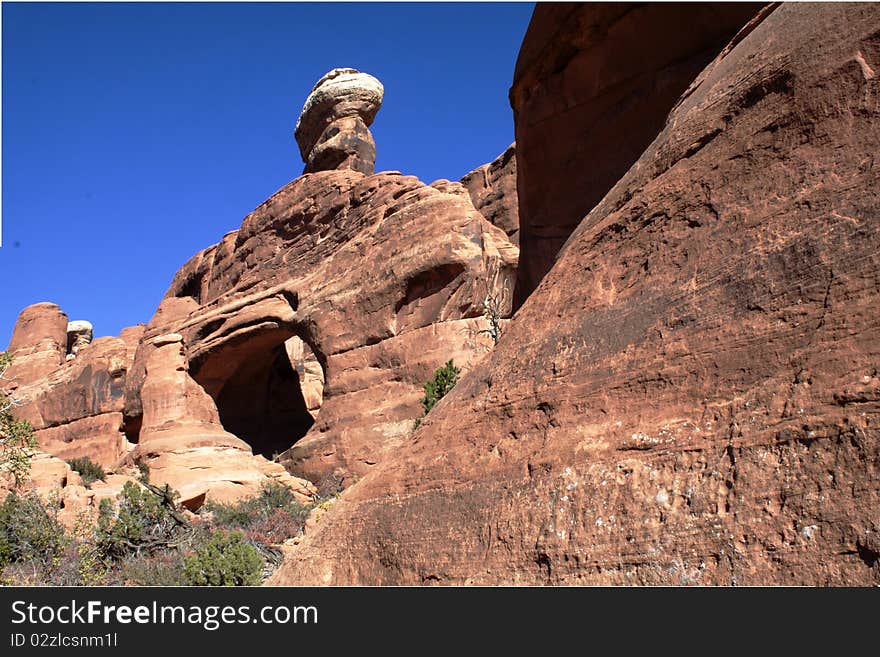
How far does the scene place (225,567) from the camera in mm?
8172

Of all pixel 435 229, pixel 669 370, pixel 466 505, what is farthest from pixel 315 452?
pixel 669 370

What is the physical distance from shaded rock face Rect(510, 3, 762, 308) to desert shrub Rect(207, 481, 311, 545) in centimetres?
558

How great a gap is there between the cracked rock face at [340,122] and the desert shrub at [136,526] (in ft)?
50.0

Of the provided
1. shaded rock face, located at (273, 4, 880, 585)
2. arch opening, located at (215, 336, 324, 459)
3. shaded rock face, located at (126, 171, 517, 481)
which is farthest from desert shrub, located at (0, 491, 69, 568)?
arch opening, located at (215, 336, 324, 459)

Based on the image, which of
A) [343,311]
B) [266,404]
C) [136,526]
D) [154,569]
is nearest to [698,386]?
[154,569]

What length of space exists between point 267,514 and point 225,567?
672cm

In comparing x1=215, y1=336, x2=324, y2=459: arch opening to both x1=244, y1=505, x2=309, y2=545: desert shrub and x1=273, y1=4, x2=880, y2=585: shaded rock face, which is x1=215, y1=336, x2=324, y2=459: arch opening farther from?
x1=273, y1=4, x2=880, y2=585: shaded rock face

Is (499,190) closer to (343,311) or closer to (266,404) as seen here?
(266,404)

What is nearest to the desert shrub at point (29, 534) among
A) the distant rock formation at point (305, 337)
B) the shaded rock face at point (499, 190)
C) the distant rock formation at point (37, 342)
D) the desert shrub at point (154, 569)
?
the desert shrub at point (154, 569)

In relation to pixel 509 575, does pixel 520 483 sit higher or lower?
higher

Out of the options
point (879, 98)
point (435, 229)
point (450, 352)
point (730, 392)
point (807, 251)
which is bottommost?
point (730, 392)

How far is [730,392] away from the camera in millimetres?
4496
